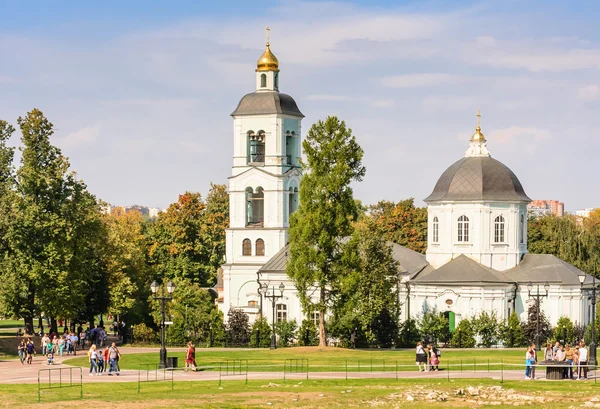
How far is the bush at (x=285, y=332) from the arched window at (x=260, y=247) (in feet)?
32.1

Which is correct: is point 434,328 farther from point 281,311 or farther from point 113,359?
point 113,359

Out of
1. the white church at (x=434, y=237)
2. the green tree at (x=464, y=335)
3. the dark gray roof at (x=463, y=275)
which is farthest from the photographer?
the white church at (x=434, y=237)

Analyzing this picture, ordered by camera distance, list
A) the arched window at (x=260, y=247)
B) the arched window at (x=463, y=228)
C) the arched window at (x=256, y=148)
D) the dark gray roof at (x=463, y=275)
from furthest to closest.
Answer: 1. the arched window at (x=260, y=247)
2. the arched window at (x=256, y=148)
3. the arched window at (x=463, y=228)
4. the dark gray roof at (x=463, y=275)

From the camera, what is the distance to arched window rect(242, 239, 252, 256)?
81062 mm

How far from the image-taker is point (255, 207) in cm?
8188

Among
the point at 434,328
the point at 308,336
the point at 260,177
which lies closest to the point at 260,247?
the point at 260,177

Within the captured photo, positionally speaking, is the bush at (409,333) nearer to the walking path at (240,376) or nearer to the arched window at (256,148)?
the arched window at (256,148)

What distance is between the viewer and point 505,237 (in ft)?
254

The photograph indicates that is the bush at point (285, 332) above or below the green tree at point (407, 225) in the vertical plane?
below

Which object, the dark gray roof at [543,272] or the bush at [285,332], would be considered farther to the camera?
the dark gray roof at [543,272]

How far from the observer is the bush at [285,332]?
70.8 m

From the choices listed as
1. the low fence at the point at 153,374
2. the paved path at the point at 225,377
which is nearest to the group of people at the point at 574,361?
the paved path at the point at 225,377

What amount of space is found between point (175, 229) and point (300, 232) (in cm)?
3714

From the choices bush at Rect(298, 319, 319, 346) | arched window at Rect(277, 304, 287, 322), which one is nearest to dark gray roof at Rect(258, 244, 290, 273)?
arched window at Rect(277, 304, 287, 322)
